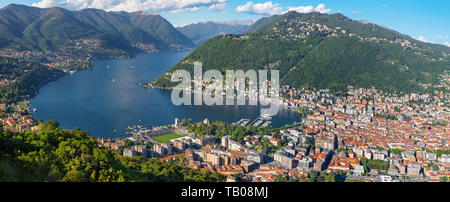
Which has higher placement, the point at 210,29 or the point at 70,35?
the point at 210,29

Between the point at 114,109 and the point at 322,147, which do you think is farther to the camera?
the point at 114,109

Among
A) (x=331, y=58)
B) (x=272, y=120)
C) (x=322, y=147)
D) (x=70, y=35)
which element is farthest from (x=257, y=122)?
(x=70, y=35)

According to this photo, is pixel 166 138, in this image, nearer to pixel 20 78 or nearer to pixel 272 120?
pixel 272 120

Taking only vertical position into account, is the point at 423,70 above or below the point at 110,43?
below

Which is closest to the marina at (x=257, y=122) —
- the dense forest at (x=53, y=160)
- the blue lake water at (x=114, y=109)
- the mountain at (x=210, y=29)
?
the blue lake water at (x=114, y=109)

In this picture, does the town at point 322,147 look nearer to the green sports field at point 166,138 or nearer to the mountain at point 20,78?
the green sports field at point 166,138

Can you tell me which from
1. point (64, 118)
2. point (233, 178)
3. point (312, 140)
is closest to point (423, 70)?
point (312, 140)
